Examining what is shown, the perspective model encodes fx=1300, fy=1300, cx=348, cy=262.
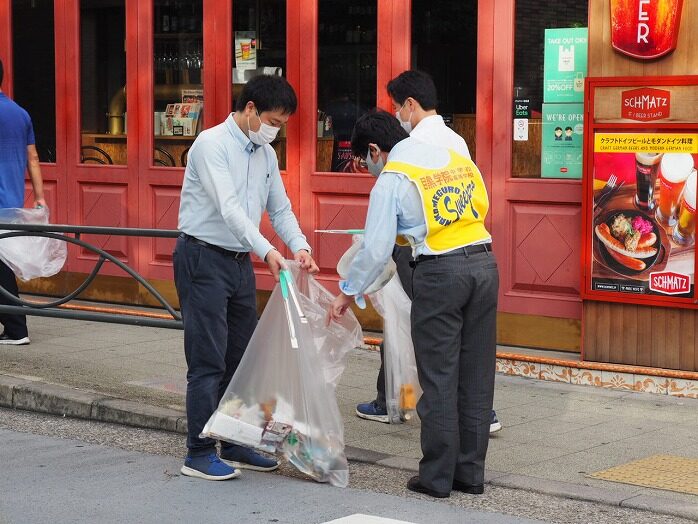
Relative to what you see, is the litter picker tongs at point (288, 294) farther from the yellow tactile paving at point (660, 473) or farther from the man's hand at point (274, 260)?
the yellow tactile paving at point (660, 473)

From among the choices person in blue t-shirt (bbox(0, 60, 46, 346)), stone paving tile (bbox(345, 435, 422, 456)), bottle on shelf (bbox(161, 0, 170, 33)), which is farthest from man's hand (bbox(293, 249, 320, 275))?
bottle on shelf (bbox(161, 0, 170, 33))

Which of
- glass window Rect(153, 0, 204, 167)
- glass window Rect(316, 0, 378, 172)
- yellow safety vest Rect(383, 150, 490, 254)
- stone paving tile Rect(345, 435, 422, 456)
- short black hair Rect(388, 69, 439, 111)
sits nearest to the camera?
yellow safety vest Rect(383, 150, 490, 254)

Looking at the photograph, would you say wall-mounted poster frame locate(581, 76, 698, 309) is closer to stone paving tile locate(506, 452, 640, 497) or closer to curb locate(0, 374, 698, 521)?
stone paving tile locate(506, 452, 640, 497)

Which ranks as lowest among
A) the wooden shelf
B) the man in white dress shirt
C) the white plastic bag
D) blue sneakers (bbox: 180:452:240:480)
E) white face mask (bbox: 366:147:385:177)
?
blue sneakers (bbox: 180:452:240:480)

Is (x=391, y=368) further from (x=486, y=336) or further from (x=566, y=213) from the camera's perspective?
(x=566, y=213)

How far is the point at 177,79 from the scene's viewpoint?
34.2 feet

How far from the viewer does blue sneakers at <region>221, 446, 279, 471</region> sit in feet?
20.4

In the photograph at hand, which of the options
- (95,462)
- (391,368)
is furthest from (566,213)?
(95,462)

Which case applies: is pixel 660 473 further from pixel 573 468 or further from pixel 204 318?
pixel 204 318

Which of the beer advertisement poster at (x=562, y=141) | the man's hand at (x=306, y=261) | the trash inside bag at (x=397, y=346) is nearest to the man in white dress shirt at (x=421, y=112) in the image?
the man's hand at (x=306, y=261)

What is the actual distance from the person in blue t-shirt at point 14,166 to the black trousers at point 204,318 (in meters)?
3.51

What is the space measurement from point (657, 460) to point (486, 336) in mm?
1243

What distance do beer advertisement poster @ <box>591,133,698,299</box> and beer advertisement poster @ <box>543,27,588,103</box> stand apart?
568 millimetres

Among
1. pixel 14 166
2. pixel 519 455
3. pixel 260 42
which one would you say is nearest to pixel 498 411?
pixel 519 455
